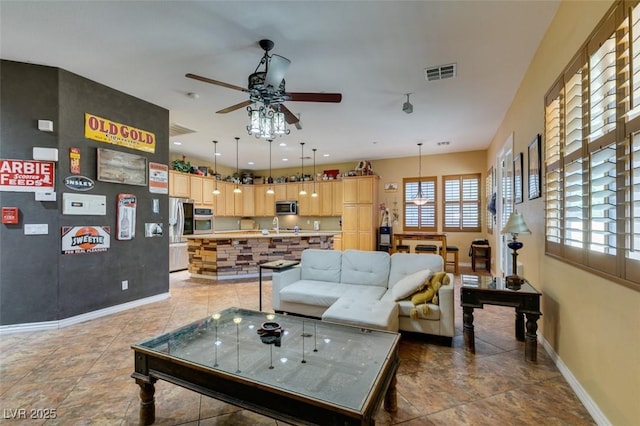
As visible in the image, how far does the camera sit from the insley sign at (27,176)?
317 centimetres

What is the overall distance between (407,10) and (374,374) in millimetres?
2705

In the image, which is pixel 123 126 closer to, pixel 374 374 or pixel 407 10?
pixel 407 10

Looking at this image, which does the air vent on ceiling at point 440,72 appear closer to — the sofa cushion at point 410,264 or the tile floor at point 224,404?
the sofa cushion at point 410,264

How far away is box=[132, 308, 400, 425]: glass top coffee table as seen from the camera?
1360 millimetres

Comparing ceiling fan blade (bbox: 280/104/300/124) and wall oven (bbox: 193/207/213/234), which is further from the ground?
ceiling fan blade (bbox: 280/104/300/124)

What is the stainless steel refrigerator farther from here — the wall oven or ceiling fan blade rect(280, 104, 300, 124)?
ceiling fan blade rect(280, 104, 300, 124)

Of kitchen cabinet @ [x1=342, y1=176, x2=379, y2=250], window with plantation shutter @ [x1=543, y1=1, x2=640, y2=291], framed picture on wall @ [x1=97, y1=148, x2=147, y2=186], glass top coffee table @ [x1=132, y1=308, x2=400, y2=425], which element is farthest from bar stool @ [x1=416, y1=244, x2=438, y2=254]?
framed picture on wall @ [x1=97, y1=148, x2=147, y2=186]

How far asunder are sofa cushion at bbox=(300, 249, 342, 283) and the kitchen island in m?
2.47

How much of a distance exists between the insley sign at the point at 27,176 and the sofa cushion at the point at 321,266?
10.3ft

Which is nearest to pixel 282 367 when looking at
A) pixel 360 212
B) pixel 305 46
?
pixel 305 46

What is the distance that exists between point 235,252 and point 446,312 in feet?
14.7

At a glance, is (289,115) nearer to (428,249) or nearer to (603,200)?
(603,200)

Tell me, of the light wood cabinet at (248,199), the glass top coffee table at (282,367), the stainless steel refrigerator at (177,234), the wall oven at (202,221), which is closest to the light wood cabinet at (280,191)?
the light wood cabinet at (248,199)

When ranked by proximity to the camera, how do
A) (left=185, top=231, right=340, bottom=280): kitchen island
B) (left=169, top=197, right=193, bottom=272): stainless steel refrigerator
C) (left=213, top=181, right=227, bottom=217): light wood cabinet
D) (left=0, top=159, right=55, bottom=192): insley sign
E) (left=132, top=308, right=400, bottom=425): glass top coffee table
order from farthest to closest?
(left=213, top=181, right=227, bottom=217): light wood cabinet → (left=169, top=197, right=193, bottom=272): stainless steel refrigerator → (left=185, top=231, right=340, bottom=280): kitchen island → (left=0, top=159, right=55, bottom=192): insley sign → (left=132, top=308, right=400, bottom=425): glass top coffee table
